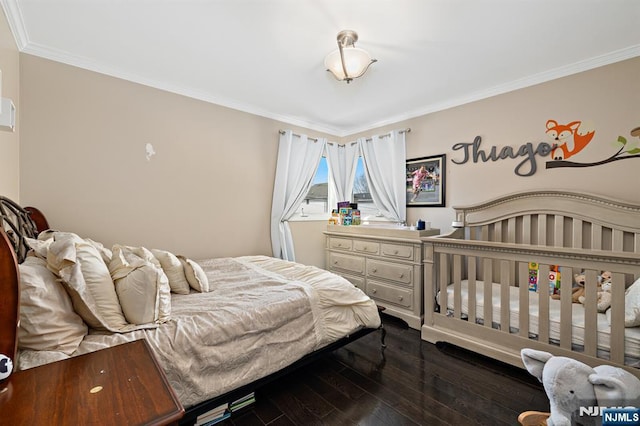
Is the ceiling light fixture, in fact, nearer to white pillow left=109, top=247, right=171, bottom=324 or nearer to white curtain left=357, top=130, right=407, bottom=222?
white curtain left=357, top=130, right=407, bottom=222

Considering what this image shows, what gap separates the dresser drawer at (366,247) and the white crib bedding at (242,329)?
3.30 feet

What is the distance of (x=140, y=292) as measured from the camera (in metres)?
1.40

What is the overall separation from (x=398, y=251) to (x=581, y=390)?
1811 millimetres

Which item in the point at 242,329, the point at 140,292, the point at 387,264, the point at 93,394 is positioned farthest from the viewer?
the point at 387,264

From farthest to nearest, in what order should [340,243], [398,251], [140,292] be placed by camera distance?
[340,243]
[398,251]
[140,292]

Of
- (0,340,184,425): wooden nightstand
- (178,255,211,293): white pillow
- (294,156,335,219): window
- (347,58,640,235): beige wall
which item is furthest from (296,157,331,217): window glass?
(0,340,184,425): wooden nightstand

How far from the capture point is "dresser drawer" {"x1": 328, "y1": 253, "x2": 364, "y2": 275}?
335cm

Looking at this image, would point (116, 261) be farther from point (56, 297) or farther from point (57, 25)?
point (57, 25)

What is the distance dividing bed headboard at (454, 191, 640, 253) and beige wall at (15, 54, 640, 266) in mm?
138

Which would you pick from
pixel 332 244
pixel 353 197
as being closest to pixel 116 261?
pixel 332 244

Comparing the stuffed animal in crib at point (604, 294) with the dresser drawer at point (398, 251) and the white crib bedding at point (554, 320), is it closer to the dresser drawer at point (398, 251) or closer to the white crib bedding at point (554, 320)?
the white crib bedding at point (554, 320)

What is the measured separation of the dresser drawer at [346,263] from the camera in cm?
335

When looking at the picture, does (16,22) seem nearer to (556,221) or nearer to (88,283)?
(88,283)

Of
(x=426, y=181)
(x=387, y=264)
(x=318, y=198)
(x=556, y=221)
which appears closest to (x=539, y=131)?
(x=556, y=221)
